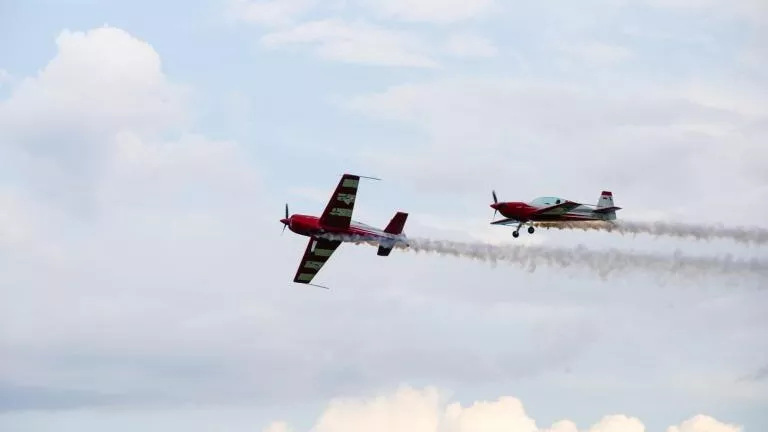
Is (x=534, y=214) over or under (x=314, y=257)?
over

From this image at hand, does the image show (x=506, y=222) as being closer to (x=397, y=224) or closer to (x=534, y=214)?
(x=534, y=214)

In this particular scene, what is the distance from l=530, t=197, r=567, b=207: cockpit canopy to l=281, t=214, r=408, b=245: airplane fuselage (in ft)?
30.6

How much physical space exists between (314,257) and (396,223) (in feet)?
22.1

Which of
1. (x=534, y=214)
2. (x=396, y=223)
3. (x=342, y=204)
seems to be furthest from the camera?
(x=534, y=214)

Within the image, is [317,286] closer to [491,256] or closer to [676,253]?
[491,256]

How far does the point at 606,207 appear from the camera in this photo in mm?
93625

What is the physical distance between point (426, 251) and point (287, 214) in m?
8.60

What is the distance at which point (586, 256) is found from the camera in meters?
92.6

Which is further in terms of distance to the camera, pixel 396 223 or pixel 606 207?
pixel 606 207

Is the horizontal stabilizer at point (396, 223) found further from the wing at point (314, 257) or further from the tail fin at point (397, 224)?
the wing at point (314, 257)

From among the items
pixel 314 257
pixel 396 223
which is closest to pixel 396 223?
pixel 396 223

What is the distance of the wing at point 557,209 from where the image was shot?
9325 centimetres

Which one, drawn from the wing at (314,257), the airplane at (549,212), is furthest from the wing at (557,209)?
the wing at (314,257)

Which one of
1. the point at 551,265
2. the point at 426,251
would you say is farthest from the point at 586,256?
the point at 426,251
